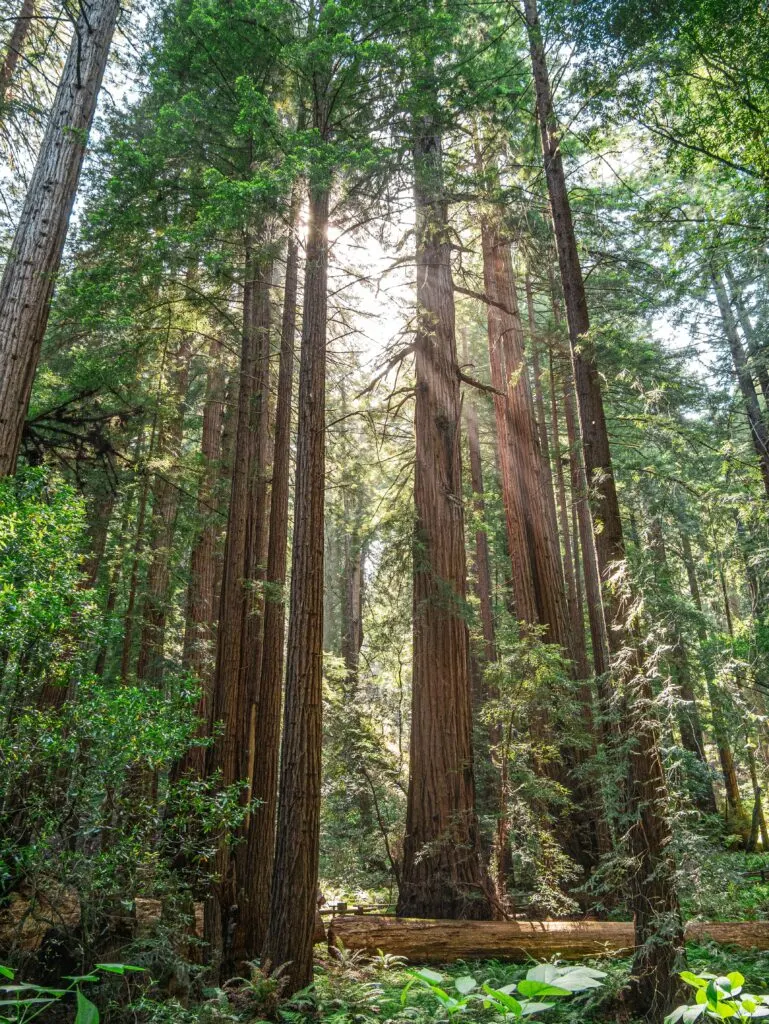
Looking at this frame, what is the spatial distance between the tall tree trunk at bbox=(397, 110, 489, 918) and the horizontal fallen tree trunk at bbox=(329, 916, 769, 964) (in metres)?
0.52

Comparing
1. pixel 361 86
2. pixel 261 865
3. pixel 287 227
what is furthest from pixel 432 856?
pixel 361 86

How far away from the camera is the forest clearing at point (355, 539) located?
5.31 metres

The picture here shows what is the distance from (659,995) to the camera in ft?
17.6

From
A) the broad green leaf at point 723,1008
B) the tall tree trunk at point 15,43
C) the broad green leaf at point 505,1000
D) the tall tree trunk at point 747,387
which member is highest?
the tall tree trunk at point 15,43

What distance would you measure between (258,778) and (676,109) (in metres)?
10.5

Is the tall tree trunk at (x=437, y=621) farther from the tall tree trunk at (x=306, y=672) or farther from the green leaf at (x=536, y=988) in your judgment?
→ the green leaf at (x=536, y=988)

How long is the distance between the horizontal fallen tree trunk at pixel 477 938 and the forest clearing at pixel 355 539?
0.12 feet


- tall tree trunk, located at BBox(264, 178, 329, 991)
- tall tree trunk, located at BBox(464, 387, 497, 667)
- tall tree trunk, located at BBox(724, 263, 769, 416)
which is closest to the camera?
tall tree trunk, located at BBox(264, 178, 329, 991)

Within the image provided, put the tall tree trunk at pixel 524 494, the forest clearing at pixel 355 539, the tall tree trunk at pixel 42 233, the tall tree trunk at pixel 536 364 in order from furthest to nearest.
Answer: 1. the tall tree trunk at pixel 536 364
2. the tall tree trunk at pixel 524 494
3. the tall tree trunk at pixel 42 233
4. the forest clearing at pixel 355 539

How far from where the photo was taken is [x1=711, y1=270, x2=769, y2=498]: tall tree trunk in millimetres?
12484

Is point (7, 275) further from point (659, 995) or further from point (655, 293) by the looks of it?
point (659, 995)

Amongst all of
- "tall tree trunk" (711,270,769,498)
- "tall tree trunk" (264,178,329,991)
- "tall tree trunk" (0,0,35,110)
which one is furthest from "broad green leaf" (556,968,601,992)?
"tall tree trunk" (0,0,35,110)

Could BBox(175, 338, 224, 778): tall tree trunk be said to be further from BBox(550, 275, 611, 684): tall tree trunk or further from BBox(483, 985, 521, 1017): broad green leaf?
BBox(483, 985, 521, 1017): broad green leaf

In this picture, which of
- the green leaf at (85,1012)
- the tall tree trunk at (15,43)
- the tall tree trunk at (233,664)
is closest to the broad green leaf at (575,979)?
the green leaf at (85,1012)
